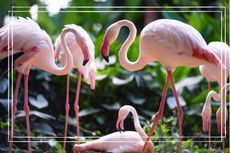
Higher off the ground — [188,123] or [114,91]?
[114,91]

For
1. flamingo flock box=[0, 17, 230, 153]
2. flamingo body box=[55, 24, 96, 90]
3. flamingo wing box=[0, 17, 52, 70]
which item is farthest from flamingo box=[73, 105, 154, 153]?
flamingo wing box=[0, 17, 52, 70]

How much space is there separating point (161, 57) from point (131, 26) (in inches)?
5.0

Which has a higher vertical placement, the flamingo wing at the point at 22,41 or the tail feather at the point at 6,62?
the flamingo wing at the point at 22,41

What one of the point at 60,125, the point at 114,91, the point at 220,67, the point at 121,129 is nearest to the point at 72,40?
the point at 121,129

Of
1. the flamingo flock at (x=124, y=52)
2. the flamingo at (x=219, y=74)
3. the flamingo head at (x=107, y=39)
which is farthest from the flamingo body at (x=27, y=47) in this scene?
the flamingo at (x=219, y=74)

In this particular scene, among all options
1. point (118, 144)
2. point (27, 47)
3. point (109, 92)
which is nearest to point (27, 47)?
point (27, 47)

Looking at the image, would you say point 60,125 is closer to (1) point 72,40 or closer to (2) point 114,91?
(2) point 114,91

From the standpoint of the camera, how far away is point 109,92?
2.16 meters

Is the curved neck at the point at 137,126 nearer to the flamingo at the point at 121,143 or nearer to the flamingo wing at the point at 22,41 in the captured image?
the flamingo at the point at 121,143

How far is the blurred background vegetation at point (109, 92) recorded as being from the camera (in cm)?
167

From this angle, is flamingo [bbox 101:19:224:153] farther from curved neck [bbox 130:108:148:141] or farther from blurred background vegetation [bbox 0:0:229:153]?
blurred background vegetation [bbox 0:0:229:153]

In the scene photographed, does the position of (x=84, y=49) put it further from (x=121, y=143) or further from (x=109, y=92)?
(x=109, y=92)

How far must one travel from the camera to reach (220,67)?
4.43 ft

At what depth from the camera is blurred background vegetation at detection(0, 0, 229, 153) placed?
1672 millimetres
